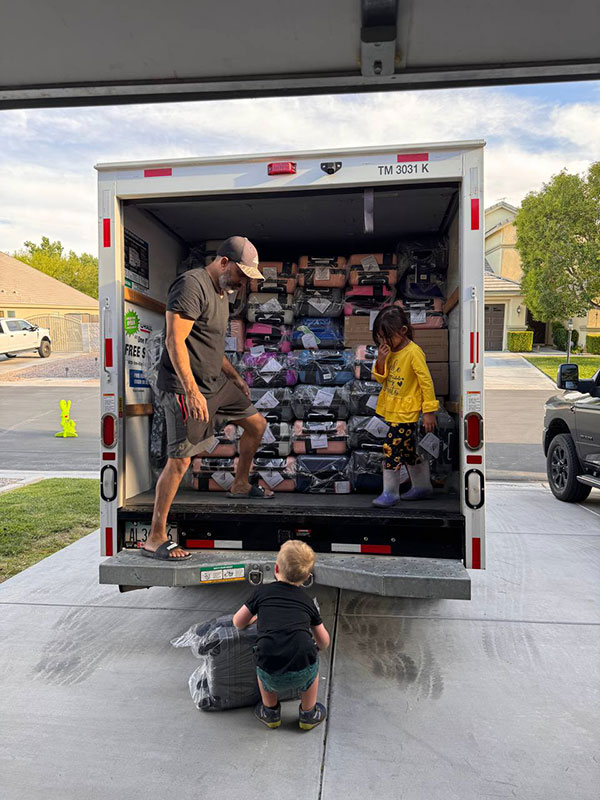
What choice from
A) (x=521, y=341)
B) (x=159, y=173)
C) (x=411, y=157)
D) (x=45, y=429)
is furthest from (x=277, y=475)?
(x=521, y=341)

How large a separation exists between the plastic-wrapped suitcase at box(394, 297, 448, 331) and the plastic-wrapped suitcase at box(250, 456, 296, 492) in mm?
1492

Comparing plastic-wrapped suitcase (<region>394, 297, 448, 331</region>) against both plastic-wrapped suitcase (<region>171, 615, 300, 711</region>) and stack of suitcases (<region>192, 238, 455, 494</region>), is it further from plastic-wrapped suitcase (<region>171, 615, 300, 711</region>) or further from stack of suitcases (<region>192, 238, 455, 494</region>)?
plastic-wrapped suitcase (<region>171, 615, 300, 711</region>)

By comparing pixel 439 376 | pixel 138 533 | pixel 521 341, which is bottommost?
pixel 138 533

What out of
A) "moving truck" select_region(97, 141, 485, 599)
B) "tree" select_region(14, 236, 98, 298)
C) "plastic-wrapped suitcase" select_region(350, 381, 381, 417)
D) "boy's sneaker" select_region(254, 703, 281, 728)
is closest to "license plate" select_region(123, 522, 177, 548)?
"moving truck" select_region(97, 141, 485, 599)

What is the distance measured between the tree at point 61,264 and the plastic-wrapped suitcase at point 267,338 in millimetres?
50546

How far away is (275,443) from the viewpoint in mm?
4711

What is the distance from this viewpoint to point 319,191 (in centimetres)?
381

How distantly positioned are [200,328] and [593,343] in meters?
33.0

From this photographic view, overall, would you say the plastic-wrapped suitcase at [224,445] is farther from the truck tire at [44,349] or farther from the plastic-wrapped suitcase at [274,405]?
the truck tire at [44,349]

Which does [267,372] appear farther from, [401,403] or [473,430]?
[473,430]

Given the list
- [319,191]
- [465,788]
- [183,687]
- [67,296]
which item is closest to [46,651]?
[183,687]

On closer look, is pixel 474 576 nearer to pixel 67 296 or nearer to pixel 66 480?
pixel 66 480

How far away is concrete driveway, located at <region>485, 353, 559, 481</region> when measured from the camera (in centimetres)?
1094

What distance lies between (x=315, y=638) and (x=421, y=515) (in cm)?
97
